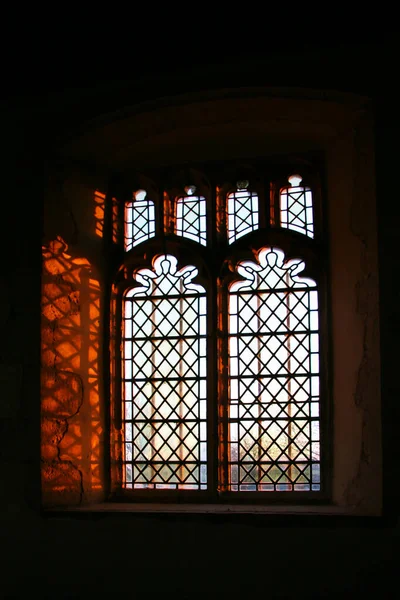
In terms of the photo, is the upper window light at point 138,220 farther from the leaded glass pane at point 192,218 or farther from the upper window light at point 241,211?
the upper window light at point 241,211

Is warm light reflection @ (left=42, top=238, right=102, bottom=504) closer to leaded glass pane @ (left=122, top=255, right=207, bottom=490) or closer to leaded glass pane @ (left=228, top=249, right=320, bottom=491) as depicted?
leaded glass pane @ (left=122, top=255, right=207, bottom=490)

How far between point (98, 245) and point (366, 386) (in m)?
2.10

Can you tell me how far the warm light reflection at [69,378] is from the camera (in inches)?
207

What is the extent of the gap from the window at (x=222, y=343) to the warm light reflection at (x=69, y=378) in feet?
0.63

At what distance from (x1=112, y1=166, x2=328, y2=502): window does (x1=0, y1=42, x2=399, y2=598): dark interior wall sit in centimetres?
61

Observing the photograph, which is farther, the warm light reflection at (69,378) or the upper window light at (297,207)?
the upper window light at (297,207)

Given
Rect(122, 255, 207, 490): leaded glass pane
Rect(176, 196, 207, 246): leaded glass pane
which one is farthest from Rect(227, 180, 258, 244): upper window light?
Rect(122, 255, 207, 490): leaded glass pane

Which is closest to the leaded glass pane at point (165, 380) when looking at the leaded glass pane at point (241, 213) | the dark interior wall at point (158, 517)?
the leaded glass pane at point (241, 213)

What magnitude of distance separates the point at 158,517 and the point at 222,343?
1.22 meters

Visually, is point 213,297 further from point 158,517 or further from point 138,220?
point 158,517

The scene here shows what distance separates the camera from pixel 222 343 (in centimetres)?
561

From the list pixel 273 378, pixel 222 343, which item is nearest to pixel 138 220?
pixel 222 343

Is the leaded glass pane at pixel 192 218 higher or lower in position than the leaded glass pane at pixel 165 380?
higher

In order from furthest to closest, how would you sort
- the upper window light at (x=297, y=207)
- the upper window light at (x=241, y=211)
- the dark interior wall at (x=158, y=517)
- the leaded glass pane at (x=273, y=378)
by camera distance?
1. the upper window light at (x=241, y=211)
2. the upper window light at (x=297, y=207)
3. the leaded glass pane at (x=273, y=378)
4. the dark interior wall at (x=158, y=517)
